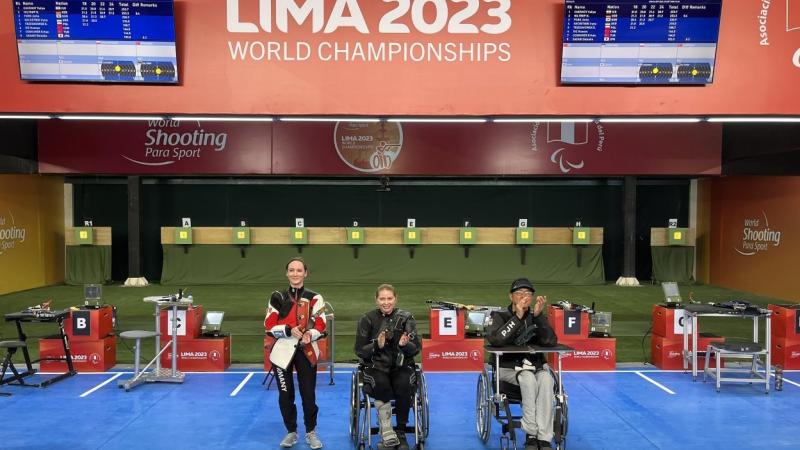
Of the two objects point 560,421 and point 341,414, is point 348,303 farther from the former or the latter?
point 560,421

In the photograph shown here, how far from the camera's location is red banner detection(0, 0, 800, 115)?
20.3ft

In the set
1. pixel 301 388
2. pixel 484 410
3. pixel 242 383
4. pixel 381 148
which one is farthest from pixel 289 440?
pixel 381 148

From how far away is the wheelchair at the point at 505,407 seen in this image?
14.5 feet

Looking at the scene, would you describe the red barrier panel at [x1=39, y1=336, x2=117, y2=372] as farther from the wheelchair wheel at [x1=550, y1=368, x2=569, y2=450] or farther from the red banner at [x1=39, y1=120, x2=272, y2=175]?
the red banner at [x1=39, y1=120, x2=272, y2=175]

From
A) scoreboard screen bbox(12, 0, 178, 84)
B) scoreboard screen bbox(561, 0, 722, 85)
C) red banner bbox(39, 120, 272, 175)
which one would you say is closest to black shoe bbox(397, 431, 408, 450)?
scoreboard screen bbox(561, 0, 722, 85)

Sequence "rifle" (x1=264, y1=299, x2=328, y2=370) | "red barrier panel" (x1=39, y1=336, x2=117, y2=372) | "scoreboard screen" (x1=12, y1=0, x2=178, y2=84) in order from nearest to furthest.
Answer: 1. "rifle" (x1=264, y1=299, x2=328, y2=370)
2. "scoreboard screen" (x1=12, y1=0, x2=178, y2=84)
3. "red barrier panel" (x1=39, y1=336, x2=117, y2=372)

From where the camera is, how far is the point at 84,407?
588cm

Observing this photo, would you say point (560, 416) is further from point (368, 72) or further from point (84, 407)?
point (84, 407)

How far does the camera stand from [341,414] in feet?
18.7

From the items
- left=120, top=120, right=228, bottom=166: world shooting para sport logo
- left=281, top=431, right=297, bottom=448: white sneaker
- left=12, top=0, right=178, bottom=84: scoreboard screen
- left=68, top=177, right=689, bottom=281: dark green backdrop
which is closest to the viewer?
left=281, top=431, right=297, bottom=448: white sneaker

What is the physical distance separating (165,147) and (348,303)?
563 centimetres

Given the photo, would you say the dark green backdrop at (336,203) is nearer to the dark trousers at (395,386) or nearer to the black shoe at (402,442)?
the dark trousers at (395,386)

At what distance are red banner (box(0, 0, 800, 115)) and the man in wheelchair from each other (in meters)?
2.21

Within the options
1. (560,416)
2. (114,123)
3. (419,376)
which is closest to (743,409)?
(560,416)
